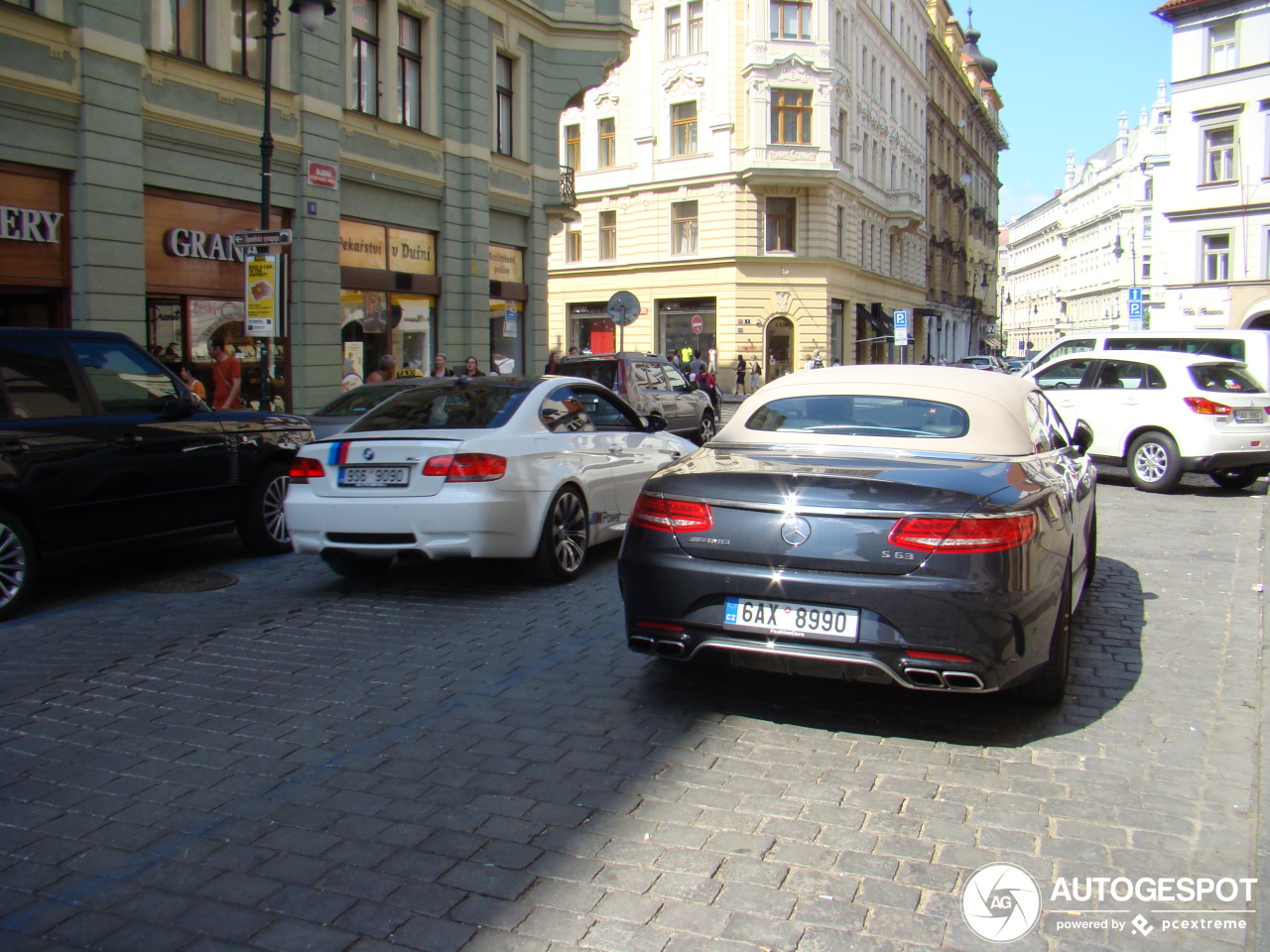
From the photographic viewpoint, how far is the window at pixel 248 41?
52.7 ft

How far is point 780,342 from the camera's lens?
4381 cm

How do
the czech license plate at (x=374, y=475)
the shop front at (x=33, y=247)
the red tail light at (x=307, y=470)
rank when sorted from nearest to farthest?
the czech license plate at (x=374, y=475)
the red tail light at (x=307, y=470)
the shop front at (x=33, y=247)

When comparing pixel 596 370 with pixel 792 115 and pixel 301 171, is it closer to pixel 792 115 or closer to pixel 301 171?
pixel 301 171

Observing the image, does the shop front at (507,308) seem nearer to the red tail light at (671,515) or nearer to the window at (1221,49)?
the red tail light at (671,515)

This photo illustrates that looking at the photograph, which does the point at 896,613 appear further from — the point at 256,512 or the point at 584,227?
the point at 584,227

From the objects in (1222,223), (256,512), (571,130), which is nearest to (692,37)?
(571,130)

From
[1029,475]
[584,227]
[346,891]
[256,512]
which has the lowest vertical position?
[346,891]

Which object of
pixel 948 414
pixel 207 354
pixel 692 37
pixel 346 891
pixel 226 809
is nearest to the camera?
pixel 346 891

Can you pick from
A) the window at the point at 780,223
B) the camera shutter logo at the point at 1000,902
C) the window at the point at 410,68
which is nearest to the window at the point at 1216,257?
the window at the point at 780,223

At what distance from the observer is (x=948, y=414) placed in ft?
17.6

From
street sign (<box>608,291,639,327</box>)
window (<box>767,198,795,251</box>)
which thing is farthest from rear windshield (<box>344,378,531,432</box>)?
window (<box>767,198,795,251</box>)

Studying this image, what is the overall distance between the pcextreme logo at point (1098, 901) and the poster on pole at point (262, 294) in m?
10.9

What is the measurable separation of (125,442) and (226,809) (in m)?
4.51

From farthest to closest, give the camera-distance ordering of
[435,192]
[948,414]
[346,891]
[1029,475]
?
[435,192]
[948,414]
[1029,475]
[346,891]
